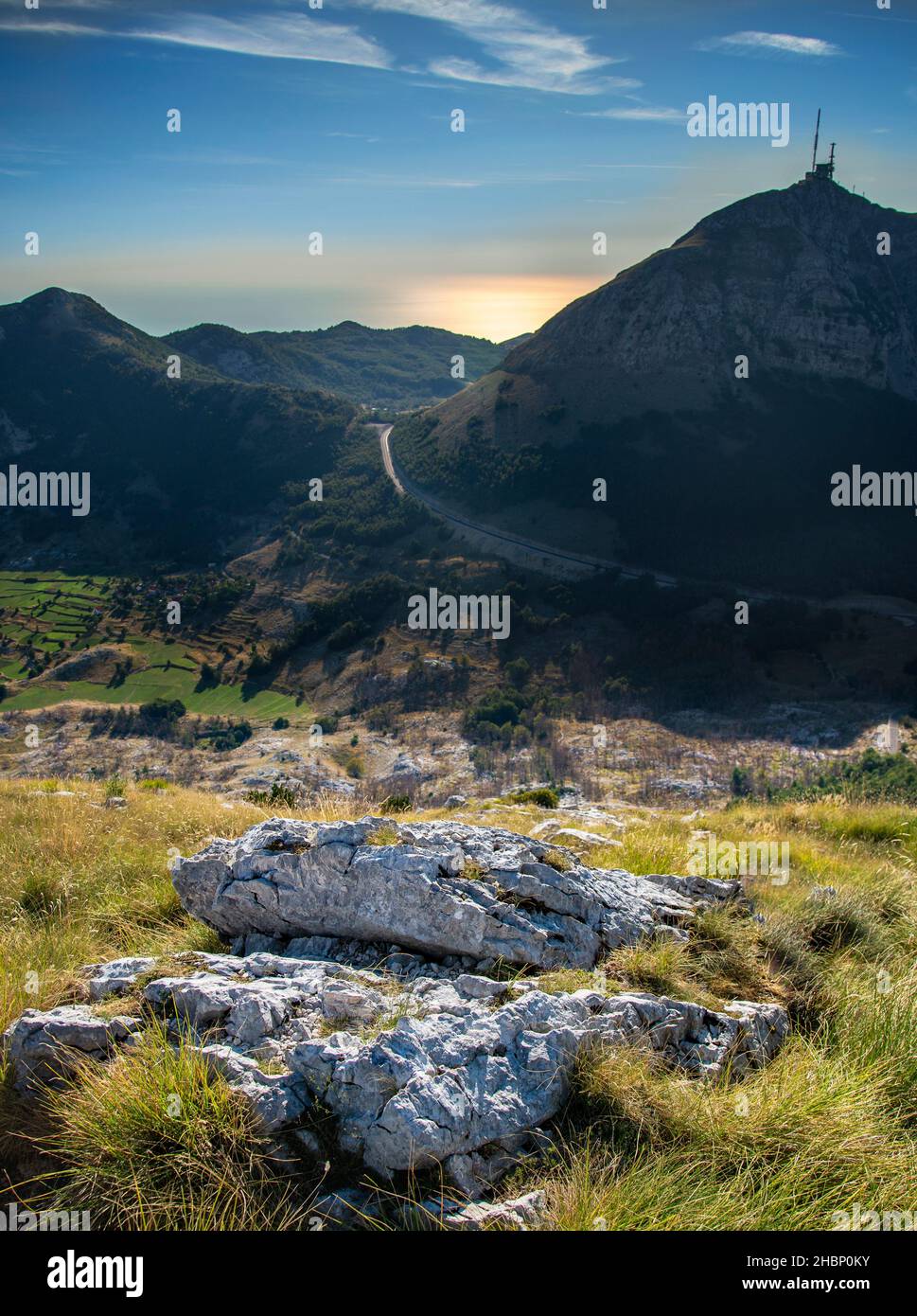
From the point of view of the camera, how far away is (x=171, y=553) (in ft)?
381

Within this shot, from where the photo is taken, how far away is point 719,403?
99875mm

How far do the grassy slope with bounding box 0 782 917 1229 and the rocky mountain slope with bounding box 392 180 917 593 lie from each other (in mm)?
77189

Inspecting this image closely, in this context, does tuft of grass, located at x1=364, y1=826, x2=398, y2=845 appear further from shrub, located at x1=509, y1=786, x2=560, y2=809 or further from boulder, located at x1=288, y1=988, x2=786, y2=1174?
shrub, located at x1=509, y1=786, x2=560, y2=809

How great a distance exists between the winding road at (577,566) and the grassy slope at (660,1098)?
67.8 m

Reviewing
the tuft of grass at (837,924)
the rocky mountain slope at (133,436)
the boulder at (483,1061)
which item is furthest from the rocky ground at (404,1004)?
the rocky mountain slope at (133,436)

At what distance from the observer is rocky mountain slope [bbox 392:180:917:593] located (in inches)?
3359

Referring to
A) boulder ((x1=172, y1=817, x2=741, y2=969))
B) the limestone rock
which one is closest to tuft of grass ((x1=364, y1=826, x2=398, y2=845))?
boulder ((x1=172, y1=817, x2=741, y2=969))

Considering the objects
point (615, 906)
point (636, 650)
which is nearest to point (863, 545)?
point (636, 650)

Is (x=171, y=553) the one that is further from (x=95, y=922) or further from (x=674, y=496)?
(x=95, y=922)

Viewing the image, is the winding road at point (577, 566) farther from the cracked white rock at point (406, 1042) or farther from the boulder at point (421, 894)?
the cracked white rock at point (406, 1042)

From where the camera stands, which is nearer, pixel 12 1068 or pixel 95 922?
pixel 12 1068

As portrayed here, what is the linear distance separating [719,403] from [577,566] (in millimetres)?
37821

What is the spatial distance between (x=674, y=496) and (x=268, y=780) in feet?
206
